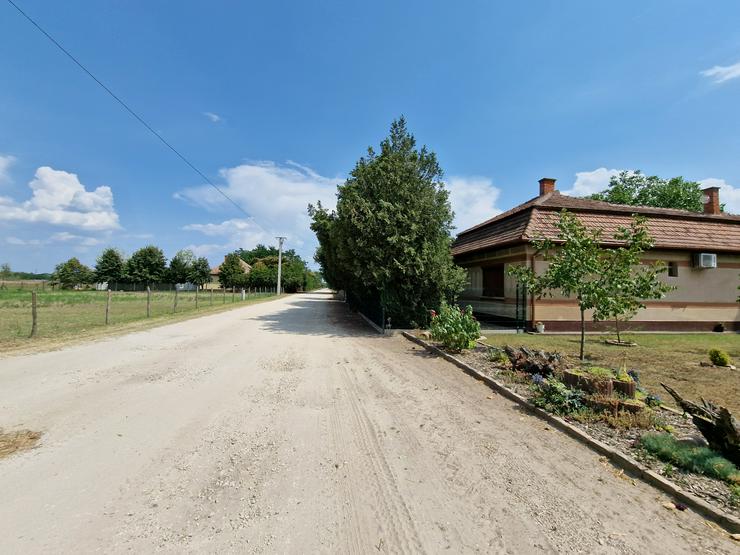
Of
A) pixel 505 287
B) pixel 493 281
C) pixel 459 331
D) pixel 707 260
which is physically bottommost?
pixel 459 331

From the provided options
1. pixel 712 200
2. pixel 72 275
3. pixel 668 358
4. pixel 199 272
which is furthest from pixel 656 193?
pixel 72 275

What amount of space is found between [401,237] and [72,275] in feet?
265

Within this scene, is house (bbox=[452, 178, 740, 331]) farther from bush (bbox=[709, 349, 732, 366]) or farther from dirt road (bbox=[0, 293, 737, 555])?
dirt road (bbox=[0, 293, 737, 555])

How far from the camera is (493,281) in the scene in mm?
16688

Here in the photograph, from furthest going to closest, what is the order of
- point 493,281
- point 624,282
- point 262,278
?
point 262,278 → point 493,281 → point 624,282

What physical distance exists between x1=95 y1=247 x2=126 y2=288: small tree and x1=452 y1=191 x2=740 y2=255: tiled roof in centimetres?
7277

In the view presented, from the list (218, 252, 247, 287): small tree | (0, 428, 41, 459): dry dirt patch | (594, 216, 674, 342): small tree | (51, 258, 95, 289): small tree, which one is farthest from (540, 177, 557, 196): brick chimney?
(51, 258, 95, 289): small tree

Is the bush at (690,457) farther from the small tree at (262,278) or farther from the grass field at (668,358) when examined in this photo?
the small tree at (262,278)

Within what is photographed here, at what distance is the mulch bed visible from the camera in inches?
120

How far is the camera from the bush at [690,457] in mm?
3229

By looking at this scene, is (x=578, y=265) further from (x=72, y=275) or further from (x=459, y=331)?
(x=72, y=275)

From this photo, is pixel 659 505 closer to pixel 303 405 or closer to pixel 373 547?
pixel 373 547

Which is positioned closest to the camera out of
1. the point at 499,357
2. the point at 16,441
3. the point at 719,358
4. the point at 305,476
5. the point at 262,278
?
the point at 305,476

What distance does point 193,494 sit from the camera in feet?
9.85
